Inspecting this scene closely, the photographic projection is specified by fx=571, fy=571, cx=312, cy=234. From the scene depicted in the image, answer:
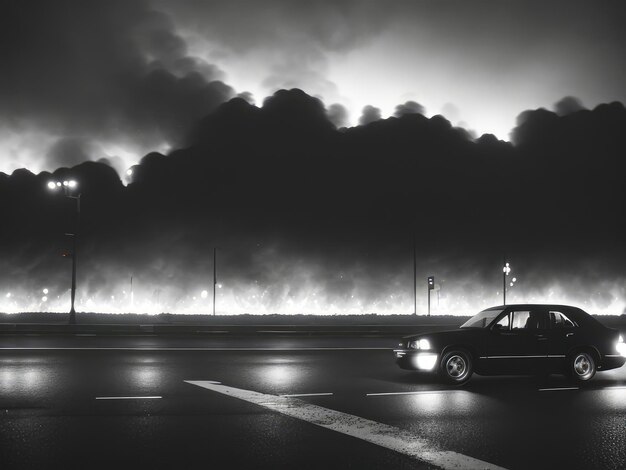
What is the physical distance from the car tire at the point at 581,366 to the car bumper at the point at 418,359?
2882 mm

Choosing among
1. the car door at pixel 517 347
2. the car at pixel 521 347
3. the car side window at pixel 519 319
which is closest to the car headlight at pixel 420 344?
the car at pixel 521 347

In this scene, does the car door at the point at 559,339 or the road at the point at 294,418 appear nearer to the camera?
Answer: the road at the point at 294,418

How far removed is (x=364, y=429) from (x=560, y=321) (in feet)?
21.6

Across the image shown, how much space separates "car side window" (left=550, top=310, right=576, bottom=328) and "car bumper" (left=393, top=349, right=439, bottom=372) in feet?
8.82

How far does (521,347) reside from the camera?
11.4 m

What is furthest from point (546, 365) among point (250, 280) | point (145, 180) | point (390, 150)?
point (145, 180)

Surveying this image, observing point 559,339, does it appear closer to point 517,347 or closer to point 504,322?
point 517,347

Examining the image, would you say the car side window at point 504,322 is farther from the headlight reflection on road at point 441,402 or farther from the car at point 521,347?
the headlight reflection on road at point 441,402

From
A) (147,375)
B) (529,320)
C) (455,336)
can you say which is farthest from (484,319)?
(147,375)

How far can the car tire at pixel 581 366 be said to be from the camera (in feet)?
38.0

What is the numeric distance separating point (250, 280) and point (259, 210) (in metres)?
11.5

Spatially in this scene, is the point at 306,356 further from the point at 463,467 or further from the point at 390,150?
the point at 390,150

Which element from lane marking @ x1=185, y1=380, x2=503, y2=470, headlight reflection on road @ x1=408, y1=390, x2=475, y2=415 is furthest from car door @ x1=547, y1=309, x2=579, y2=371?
lane marking @ x1=185, y1=380, x2=503, y2=470

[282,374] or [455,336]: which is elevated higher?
[455,336]
